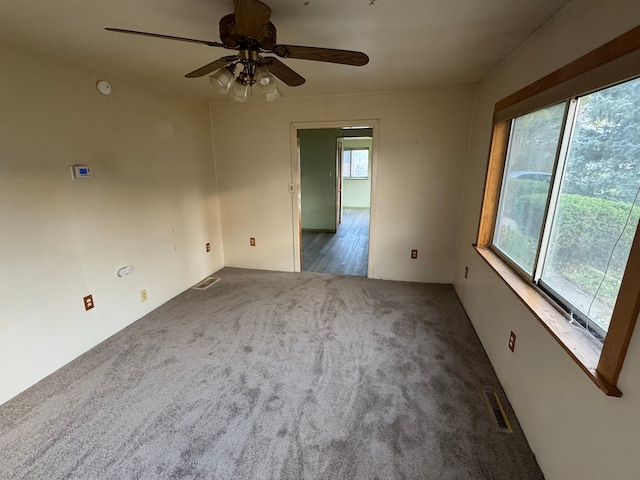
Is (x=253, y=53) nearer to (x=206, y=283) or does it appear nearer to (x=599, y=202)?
(x=599, y=202)

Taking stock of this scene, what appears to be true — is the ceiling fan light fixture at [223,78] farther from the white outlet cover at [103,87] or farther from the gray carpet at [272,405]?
the gray carpet at [272,405]

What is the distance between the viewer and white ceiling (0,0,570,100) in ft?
4.77

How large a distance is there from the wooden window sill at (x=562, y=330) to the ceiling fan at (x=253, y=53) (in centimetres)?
152

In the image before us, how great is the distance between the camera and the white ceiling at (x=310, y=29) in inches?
57.3

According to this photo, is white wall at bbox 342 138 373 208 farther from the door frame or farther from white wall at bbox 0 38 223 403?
white wall at bbox 0 38 223 403

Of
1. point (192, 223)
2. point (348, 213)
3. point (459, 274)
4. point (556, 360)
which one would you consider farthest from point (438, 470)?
→ point (348, 213)

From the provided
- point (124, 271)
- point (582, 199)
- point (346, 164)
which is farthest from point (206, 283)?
point (346, 164)

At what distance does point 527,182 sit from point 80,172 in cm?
316

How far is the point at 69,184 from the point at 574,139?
3.16 metres

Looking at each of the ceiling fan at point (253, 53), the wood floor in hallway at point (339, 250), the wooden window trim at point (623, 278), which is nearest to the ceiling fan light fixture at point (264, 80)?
the ceiling fan at point (253, 53)

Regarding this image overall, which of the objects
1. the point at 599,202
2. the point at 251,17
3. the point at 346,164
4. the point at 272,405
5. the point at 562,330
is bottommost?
the point at 272,405

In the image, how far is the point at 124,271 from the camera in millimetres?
2662

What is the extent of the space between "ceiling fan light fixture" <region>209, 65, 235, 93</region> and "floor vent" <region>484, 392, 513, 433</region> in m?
2.39

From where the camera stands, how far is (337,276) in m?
3.90
